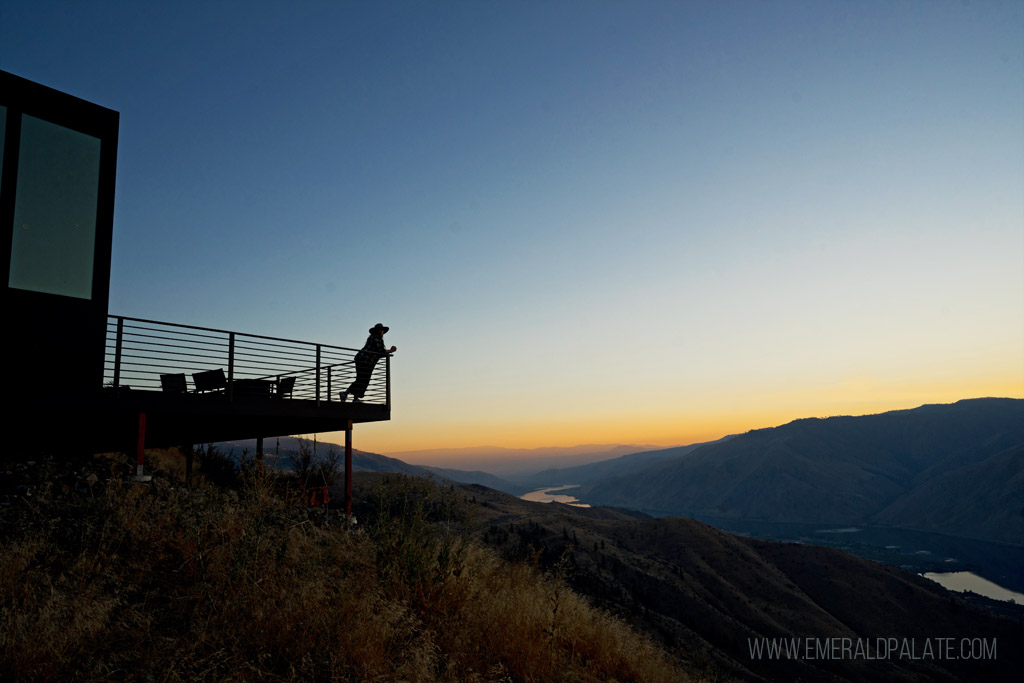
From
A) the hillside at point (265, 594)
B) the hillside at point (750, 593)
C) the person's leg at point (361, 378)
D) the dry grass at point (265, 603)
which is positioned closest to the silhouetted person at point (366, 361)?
the person's leg at point (361, 378)

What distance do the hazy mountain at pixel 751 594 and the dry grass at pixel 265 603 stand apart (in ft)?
112

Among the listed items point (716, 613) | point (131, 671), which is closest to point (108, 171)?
point (131, 671)

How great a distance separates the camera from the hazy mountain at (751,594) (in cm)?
4878

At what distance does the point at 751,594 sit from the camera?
67625mm

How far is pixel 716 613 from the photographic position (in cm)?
5459

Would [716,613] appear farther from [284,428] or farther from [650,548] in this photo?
[284,428]

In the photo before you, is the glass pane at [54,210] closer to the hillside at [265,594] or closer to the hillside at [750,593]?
the hillside at [265,594]

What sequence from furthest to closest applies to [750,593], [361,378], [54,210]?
[750,593] < [361,378] < [54,210]

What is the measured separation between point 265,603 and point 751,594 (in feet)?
242

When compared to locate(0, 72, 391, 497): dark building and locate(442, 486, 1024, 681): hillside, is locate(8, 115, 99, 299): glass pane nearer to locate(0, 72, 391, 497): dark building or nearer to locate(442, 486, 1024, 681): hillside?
locate(0, 72, 391, 497): dark building

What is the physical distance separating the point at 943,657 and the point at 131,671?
295 feet

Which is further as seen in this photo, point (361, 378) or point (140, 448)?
point (361, 378)

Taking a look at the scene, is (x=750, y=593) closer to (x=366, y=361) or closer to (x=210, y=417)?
(x=366, y=361)

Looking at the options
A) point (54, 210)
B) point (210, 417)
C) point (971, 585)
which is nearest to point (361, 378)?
point (210, 417)
